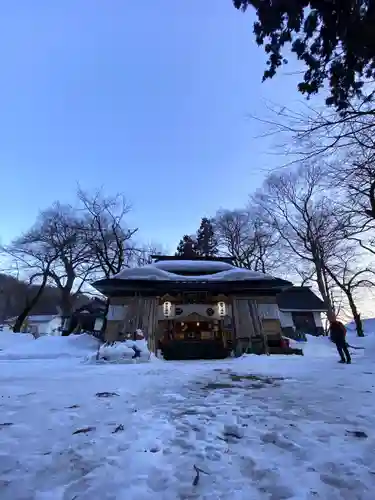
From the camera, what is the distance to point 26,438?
3.50 metres

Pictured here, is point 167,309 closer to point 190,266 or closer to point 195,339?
point 195,339

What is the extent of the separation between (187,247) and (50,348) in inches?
927

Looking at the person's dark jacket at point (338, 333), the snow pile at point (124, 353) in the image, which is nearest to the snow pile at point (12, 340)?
the snow pile at point (124, 353)

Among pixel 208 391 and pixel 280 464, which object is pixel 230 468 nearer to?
pixel 280 464

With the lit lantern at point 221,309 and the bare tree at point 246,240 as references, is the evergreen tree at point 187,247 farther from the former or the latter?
the lit lantern at point 221,309

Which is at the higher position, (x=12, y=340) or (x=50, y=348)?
(x=12, y=340)

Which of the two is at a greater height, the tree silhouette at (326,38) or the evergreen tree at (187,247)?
the evergreen tree at (187,247)

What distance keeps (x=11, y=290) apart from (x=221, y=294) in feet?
107

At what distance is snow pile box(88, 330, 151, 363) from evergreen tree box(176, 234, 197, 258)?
80.4 feet

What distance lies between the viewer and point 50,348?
15.9 meters

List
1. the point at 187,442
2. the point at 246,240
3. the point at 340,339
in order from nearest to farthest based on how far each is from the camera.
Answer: the point at 187,442 < the point at 340,339 < the point at 246,240

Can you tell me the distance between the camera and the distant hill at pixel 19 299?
114 ft

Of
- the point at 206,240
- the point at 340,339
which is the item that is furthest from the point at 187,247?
the point at 340,339

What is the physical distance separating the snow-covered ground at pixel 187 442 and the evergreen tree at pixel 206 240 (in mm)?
32626
